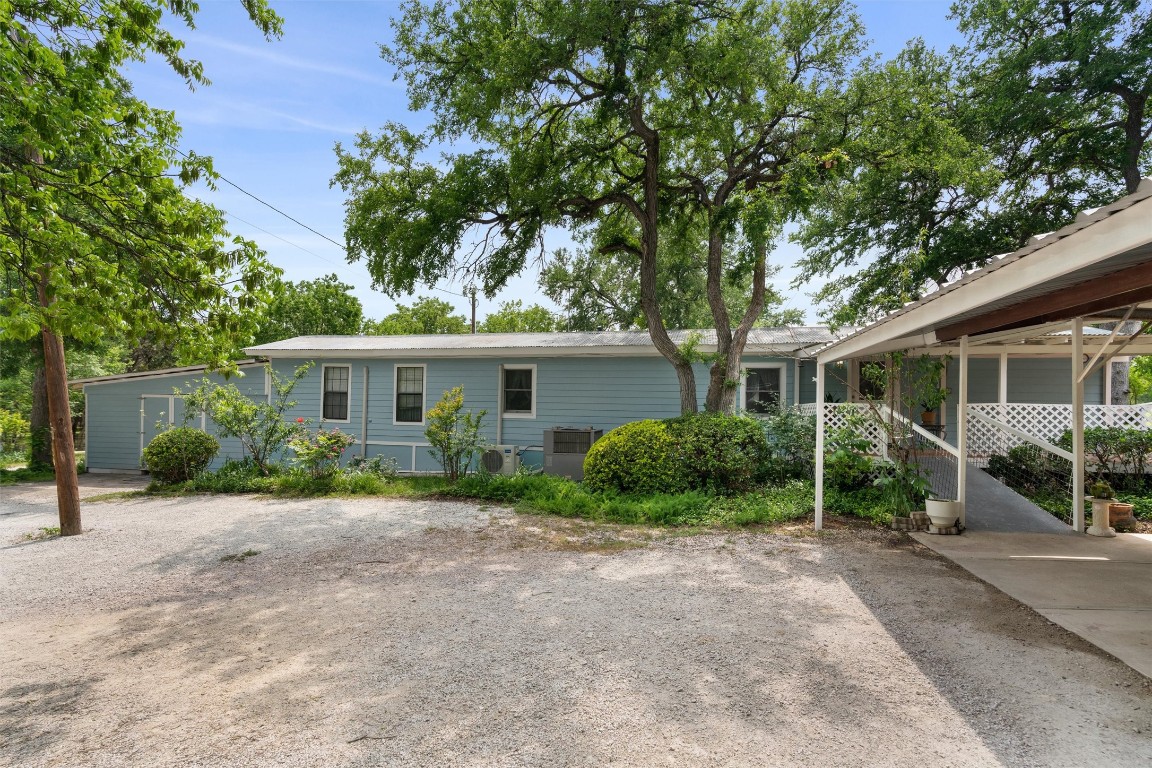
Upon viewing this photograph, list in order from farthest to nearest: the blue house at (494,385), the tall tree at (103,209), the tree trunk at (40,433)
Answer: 1. the tree trunk at (40,433)
2. the blue house at (494,385)
3. the tall tree at (103,209)

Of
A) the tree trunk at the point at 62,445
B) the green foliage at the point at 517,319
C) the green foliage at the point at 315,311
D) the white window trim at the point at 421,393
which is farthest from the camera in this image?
the green foliage at the point at 517,319

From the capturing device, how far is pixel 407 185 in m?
11.1

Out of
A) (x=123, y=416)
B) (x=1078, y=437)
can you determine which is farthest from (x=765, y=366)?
(x=123, y=416)

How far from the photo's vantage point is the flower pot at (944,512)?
7156mm

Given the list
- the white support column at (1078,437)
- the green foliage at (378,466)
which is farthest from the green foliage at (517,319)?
the white support column at (1078,437)

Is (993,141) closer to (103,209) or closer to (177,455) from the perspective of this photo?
(103,209)

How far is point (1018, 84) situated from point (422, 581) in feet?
43.2

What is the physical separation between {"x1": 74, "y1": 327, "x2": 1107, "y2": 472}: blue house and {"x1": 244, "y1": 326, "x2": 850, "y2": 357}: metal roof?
0.09 feet

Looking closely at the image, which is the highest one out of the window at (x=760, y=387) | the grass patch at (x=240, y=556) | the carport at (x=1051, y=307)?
the carport at (x=1051, y=307)

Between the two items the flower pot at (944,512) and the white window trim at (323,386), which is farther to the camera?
the white window trim at (323,386)

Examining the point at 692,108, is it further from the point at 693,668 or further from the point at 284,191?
the point at 284,191

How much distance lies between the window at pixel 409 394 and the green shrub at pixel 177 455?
365 cm

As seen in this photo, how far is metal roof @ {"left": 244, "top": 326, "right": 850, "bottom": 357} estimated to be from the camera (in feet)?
39.9

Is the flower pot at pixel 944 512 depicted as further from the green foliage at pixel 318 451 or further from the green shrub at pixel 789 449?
the green foliage at pixel 318 451
